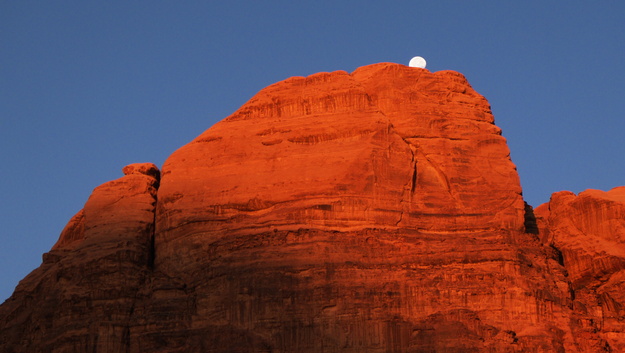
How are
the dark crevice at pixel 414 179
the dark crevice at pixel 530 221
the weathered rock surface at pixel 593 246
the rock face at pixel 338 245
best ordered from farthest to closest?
the dark crevice at pixel 530 221, the dark crevice at pixel 414 179, the weathered rock surface at pixel 593 246, the rock face at pixel 338 245

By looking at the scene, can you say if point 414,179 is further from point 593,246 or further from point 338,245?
point 593,246

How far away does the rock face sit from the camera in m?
75.8

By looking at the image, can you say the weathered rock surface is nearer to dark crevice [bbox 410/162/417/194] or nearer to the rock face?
the rock face

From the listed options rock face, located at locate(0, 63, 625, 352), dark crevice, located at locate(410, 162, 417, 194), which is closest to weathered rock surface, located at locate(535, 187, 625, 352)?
rock face, located at locate(0, 63, 625, 352)

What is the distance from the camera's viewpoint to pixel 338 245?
77625mm

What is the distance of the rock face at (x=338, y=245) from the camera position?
75.8 meters

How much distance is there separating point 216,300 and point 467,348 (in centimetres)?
1282

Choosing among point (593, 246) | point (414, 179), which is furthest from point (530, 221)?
point (414, 179)

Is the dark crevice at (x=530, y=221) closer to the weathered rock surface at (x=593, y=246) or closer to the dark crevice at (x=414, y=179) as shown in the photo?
the weathered rock surface at (x=593, y=246)

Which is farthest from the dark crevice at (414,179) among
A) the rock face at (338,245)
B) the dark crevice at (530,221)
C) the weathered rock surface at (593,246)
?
the weathered rock surface at (593,246)

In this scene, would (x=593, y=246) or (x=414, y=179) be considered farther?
(x=593, y=246)

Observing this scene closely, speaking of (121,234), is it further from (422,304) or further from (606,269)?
(606,269)

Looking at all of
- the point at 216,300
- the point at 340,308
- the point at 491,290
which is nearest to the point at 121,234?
the point at 216,300

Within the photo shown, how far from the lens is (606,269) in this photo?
84188 millimetres
